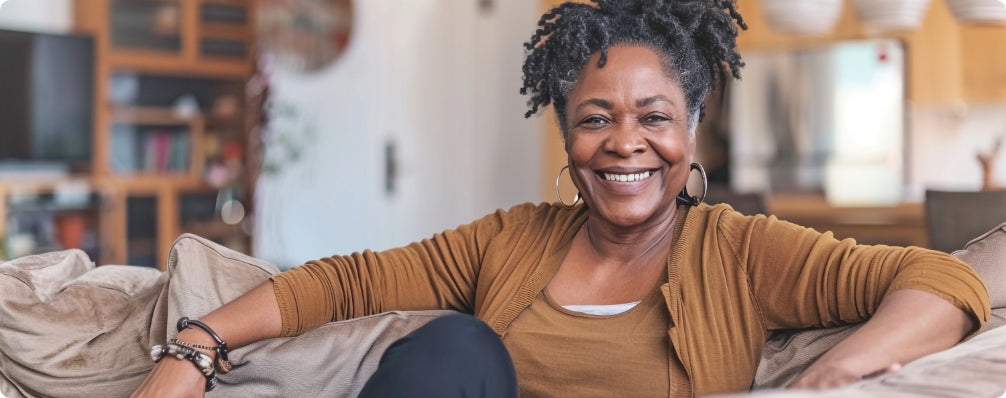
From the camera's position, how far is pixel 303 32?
21.1ft

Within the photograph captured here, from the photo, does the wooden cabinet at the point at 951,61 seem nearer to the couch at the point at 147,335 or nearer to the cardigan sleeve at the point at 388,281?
the cardigan sleeve at the point at 388,281

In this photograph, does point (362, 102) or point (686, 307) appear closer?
point (686, 307)

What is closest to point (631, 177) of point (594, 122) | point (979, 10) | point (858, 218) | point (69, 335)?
point (594, 122)

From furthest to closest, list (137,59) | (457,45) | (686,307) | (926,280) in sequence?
(457,45)
(137,59)
(686,307)
(926,280)

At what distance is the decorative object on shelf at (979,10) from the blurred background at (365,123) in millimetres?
1496

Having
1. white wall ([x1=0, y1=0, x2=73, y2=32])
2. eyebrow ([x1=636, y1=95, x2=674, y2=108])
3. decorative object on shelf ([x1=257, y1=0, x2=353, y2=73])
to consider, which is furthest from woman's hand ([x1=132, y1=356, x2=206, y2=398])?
decorative object on shelf ([x1=257, y1=0, x2=353, y2=73])

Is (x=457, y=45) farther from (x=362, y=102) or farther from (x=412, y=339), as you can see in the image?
(x=412, y=339)

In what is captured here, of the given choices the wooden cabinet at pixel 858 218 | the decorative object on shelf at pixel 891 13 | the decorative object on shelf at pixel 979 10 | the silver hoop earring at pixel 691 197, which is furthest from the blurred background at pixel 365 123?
the silver hoop earring at pixel 691 197

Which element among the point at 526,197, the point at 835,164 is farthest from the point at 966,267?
the point at 526,197

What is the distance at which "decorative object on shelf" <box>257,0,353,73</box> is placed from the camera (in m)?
6.36

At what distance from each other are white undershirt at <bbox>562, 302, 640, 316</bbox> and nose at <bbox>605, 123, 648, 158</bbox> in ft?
0.78

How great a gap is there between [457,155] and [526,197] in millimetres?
575

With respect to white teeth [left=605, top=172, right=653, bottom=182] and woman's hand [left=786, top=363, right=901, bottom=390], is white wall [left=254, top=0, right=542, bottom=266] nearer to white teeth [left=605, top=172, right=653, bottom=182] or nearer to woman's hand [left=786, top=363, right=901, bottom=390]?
white teeth [left=605, top=172, right=653, bottom=182]

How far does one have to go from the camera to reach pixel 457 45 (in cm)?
684
